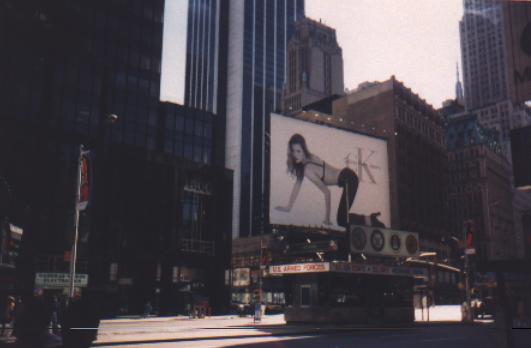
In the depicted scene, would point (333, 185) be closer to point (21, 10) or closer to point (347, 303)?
point (347, 303)

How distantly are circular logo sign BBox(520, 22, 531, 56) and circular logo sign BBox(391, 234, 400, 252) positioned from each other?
22.5m

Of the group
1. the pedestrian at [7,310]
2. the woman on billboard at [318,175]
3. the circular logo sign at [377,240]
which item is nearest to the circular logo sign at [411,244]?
the circular logo sign at [377,240]

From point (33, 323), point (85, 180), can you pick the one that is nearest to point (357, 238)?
point (85, 180)

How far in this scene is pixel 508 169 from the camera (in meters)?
170

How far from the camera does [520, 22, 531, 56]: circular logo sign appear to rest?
76.0ft

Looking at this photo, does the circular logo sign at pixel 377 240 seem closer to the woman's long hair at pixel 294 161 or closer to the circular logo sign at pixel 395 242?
the circular logo sign at pixel 395 242

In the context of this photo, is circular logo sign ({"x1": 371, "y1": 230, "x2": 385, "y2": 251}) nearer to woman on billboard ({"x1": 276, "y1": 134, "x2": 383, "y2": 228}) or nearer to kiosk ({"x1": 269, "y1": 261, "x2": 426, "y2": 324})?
kiosk ({"x1": 269, "y1": 261, "x2": 426, "y2": 324})

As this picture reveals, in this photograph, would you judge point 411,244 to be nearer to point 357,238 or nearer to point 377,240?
point 377,240

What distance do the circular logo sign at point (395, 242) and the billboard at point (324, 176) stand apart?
13.1 feet

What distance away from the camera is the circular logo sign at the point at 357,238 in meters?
39.9

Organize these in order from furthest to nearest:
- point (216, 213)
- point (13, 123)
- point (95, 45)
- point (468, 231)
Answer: point (216, 213) → point (95, 45) → point (13, 123) → point (468, 231)

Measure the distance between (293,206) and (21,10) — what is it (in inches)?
1066

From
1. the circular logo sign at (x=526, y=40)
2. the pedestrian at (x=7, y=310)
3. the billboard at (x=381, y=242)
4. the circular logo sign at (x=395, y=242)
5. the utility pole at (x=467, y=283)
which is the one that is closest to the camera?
the circular logo sign at (x=526, y=40)

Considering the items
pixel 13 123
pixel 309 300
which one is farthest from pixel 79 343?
pixel 13 123
